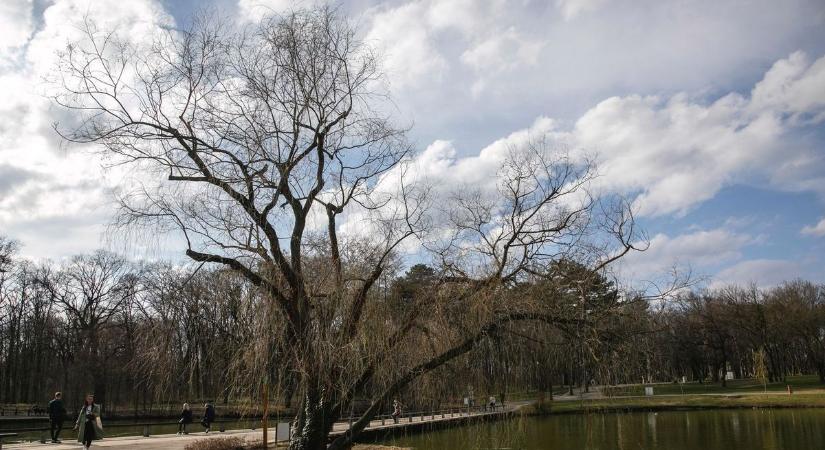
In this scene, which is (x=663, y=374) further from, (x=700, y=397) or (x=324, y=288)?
(x=700, y=397)

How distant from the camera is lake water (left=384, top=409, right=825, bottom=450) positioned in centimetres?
1733

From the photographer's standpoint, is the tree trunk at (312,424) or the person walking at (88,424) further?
the person walking at (88,424)

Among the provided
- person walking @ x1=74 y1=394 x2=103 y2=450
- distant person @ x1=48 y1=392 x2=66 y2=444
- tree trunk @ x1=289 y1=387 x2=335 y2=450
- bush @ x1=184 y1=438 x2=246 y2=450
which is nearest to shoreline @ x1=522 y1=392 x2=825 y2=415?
bush @ x1=184 y1=438 x2=246 y2=450

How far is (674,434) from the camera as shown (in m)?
21.0

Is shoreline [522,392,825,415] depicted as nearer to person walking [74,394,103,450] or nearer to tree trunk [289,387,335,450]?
tree trunk [289,387,335,450]

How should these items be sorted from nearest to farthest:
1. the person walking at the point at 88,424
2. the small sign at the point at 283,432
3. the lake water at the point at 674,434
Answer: the person walking at the point at 88,424, the small sign at the point at 283,432, the lake water at the point at 674,434

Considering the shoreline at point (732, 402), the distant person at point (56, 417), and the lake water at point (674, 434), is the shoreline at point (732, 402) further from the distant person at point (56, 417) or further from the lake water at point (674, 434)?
the distant person at point (56, 417)

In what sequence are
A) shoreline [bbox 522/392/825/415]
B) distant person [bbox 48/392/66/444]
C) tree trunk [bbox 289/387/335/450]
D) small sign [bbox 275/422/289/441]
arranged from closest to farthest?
1. tree trunk [bbox 289/387/335/450]
2. small sign [bbox 275/422/289/441]
3. distant person [bbox 48/392/66/444]
4. shoreline [bbox 522/392/825/415]

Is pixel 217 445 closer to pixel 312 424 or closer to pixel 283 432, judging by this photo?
pixel 283 432

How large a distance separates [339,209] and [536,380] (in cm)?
428

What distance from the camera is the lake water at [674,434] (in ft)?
56.9

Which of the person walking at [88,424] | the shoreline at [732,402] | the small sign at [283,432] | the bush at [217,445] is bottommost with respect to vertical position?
the shoreline at [732,402]

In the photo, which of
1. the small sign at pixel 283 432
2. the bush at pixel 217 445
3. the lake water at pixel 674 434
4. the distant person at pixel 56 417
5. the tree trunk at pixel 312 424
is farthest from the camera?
the lake water at pixel 674 434

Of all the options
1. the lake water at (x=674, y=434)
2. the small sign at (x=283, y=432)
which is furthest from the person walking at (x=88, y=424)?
the lake water at (x=674, y=434)
